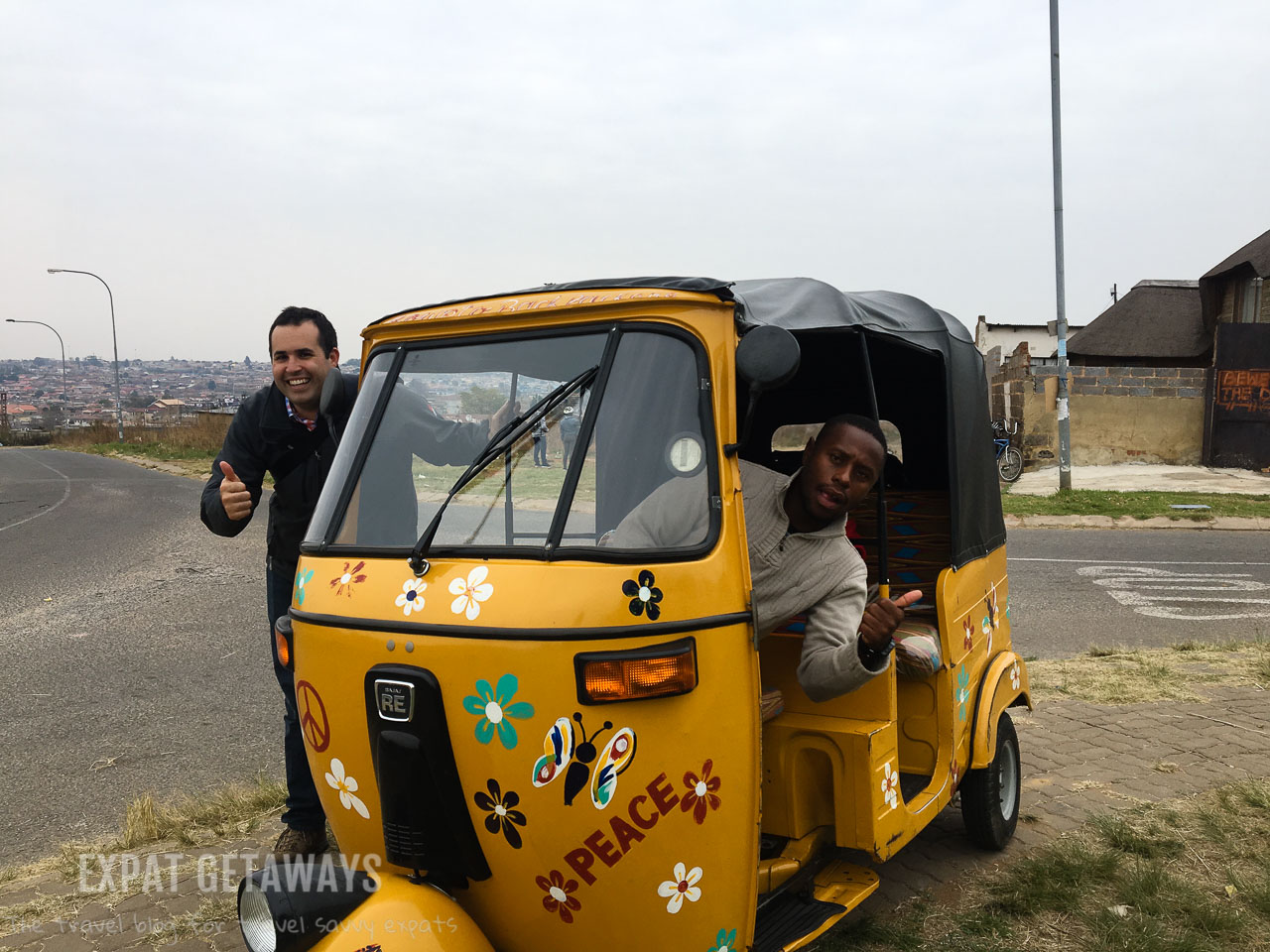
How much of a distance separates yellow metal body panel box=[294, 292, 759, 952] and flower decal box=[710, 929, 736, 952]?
22 millimetres

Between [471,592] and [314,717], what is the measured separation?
0.66m

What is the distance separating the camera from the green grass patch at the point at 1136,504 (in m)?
15.2

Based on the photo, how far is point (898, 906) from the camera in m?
3.85

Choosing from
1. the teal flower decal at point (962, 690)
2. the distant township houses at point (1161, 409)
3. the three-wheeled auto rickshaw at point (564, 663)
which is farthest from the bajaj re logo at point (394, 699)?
the distant township houses at point (1161, 409)

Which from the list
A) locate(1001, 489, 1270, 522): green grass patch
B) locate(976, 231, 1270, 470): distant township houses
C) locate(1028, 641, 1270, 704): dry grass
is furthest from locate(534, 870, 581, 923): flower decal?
locate(976, 231, 1270, 470): distant township houses

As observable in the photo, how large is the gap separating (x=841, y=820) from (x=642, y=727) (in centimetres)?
112

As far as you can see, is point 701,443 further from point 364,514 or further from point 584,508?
point 364,514

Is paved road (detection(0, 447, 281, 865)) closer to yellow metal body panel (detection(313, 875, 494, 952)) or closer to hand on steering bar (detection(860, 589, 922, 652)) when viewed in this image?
yellow metal body panel (detection(313, 875, 494, 952))

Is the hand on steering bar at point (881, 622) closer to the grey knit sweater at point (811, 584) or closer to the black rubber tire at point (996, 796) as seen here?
the grey knit sweater at point (811, 584)

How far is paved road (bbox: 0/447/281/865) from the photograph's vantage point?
5.25 meters

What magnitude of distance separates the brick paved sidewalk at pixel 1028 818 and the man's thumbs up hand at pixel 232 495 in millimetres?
1463

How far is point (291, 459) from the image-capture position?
13.0 ft

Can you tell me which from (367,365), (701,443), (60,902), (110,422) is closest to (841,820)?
(701,443)

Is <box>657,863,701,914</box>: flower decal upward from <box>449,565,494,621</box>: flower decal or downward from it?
downward
